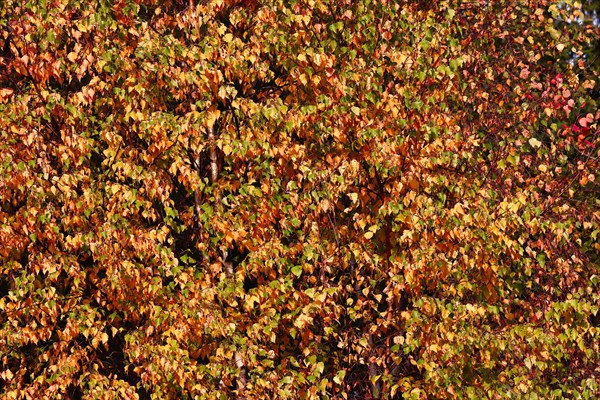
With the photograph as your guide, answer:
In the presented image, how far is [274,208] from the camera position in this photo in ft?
29.8

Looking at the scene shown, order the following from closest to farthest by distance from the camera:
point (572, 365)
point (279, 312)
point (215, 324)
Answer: point (215, 324) < point (279, 312) < point (572, 365)

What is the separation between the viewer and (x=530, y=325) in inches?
353

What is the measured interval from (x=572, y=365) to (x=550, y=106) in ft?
9.25

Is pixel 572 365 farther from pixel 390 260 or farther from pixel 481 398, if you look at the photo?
pixel 390 260

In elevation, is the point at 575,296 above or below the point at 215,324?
above

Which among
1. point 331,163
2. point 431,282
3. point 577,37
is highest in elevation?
point 577,37

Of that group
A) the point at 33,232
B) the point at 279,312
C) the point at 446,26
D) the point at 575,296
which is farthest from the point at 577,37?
the point at 33,232

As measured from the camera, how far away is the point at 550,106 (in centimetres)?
985

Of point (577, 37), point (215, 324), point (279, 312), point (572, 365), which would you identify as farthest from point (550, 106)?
point (215, 324)

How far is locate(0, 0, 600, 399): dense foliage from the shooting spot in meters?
→ 8.91

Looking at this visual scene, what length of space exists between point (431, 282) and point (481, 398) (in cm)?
125

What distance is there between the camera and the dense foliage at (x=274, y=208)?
8.91m

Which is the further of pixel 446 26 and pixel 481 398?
pixel 446 26

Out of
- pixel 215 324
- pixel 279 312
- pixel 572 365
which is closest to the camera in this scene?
pixel 215 324
